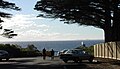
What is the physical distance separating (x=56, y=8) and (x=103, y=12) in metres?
6.31

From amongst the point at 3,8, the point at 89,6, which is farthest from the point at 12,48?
the point at 89,6

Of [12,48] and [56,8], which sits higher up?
[56,8]

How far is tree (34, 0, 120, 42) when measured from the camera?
46.5 meters

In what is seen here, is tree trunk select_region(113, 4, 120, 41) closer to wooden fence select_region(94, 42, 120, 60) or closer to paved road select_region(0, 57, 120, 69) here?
wooden fence select_region(94, 42, 120, 60)

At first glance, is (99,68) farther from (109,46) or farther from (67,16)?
(67,16)

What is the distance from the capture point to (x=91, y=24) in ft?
198

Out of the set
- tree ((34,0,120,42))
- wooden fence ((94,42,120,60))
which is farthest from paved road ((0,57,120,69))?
tree ((34,0,120,42))

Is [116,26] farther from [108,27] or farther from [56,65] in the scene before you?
[56,65]

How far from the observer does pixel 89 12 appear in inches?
1992

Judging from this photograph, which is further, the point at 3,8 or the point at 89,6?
the point at 3,8

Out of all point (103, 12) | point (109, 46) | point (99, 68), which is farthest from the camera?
point (103, 12)

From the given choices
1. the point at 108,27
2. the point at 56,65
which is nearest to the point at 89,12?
the point at 108,27

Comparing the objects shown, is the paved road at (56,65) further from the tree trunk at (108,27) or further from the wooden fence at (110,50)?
the tree trunk at (108,27)

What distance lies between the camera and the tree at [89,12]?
46.5 meters
